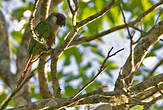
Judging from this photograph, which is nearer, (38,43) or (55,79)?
(55,79)

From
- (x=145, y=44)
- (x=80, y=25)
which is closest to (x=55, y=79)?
(x=80, y=25)

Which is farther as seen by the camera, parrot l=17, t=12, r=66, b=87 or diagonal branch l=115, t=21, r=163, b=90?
parrot l=17, t=12, r=66, b=87

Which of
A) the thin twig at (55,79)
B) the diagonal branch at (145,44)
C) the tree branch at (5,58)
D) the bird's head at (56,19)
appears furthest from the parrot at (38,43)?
the diagonal branch at (145,44)

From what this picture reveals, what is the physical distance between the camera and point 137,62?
3184mm

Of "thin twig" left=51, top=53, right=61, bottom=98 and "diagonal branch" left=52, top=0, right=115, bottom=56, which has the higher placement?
"diagonal branch" left=52, top=0, right=115, bottom=56

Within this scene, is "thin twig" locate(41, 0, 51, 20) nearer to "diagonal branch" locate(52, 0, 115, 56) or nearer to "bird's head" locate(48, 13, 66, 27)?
"diagonal branch" locate(52, 0, 115, 56)

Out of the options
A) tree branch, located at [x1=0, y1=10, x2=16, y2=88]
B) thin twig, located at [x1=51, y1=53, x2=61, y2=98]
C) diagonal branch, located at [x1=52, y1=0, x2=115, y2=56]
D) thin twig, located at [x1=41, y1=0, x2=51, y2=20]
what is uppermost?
tree branch, located at [x1=0, y1=10, x2=16, y2=88]

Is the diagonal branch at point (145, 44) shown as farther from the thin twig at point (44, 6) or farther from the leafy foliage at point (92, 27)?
the thin twig at point (44, 6)

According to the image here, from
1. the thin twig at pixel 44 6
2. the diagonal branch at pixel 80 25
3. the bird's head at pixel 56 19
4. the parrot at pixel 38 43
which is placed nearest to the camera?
the diagonal branch at pixel 80 25

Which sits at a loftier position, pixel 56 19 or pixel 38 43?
pixel 56 19

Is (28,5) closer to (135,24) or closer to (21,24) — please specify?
(21,24)

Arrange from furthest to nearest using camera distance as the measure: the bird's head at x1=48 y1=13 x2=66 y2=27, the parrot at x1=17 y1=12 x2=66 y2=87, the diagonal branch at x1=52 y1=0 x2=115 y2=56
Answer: the bird's head at x1=48 y1=13 x2=66 y2=27 → the parrot at x1=17 y1=12 x2=66 y2=87 → the diagonal branch at x1=52 y1=0 x2=115 y2=56

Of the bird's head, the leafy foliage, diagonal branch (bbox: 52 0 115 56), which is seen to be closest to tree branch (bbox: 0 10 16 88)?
the leafy foliage

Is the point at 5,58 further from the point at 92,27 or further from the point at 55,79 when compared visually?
the point at 55,79
